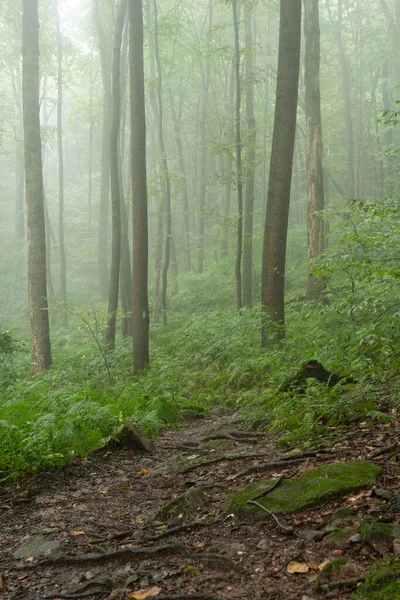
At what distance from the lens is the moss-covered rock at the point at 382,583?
6.90ft

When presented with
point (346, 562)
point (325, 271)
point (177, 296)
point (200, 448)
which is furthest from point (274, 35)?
point (346, 562)

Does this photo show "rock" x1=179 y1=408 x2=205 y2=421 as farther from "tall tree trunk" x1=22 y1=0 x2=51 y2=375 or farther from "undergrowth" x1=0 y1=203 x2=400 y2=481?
"tall tree trunk" x1=22 y1=0 x2=51 y2=375

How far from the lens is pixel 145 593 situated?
8.66 ft

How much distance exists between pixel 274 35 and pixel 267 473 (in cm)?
3199

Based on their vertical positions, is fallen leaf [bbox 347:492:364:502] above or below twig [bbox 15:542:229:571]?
above

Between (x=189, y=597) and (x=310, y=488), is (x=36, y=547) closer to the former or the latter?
(x=189, y=597)

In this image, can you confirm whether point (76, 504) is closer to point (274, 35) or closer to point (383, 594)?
point (383, 594)

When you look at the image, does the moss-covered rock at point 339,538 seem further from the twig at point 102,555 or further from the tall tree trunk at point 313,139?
the tall tree trunk at point 313,139

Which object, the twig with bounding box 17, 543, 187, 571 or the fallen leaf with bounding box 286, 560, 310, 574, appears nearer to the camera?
the fallen leaf with bounding box 286, 560, 310, 574

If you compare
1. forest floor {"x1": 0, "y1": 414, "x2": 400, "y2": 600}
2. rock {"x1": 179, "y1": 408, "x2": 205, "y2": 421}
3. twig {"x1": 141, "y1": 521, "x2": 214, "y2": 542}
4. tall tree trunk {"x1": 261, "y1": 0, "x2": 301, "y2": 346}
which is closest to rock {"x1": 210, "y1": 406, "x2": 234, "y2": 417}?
rock {"x1": 179, "y1": 408, "x2": 205, "y2": 421}

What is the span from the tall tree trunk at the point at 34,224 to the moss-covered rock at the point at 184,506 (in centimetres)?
886

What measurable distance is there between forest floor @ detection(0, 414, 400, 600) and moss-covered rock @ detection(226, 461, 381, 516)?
0.24ft

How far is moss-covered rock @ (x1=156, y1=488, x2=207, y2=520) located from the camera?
3.73m

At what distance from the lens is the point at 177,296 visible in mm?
21781
